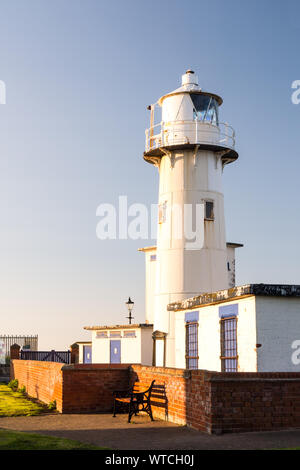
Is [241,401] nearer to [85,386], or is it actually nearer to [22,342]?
[85,386]

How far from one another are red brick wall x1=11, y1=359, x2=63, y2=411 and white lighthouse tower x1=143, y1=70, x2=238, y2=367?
5.76 metres

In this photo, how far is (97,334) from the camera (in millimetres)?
34188

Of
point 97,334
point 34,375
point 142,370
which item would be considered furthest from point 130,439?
point 97,334

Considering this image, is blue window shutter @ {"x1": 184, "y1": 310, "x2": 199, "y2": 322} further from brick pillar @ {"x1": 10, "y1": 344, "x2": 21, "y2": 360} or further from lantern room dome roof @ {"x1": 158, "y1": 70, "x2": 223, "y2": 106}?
brick pillar @ {"x1": 10, "y1": 344, "x2": 21, "y2": 360}

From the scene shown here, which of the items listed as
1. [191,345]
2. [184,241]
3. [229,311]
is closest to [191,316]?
[191,345]

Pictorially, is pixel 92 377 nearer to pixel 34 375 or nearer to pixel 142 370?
pixel 142 370

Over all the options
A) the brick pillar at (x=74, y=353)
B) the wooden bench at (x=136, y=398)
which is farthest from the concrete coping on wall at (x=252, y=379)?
the brick pillar at (x=74, y=353)

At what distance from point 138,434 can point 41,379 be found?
340 inches

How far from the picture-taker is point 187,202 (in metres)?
27.2

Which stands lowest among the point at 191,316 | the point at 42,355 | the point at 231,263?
the point at 42,355

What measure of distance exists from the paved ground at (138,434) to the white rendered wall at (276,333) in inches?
132

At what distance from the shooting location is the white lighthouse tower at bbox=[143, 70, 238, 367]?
2662cm

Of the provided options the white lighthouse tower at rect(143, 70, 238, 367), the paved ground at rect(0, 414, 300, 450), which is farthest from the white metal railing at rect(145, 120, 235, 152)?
the paved ground at rect(0, 414, 300, 450)
